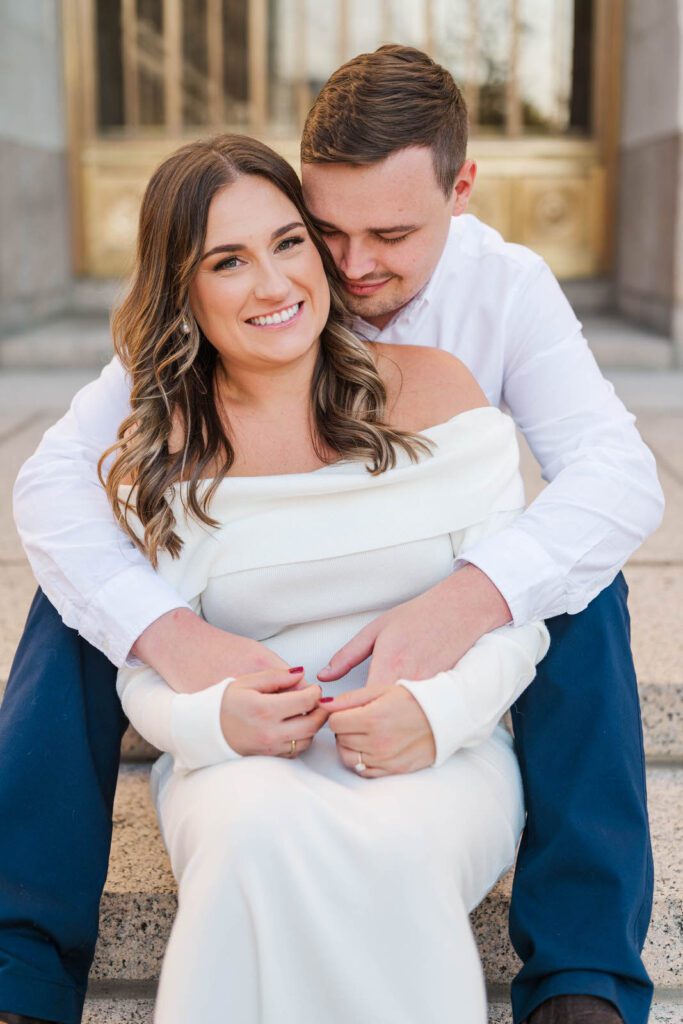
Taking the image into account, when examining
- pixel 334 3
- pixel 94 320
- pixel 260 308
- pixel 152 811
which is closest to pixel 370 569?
pixel 260 308

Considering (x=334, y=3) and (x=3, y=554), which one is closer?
(x=3, y=554)

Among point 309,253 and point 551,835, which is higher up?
point 309,253

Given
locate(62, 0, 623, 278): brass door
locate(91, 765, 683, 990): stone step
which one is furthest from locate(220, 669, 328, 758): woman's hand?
locate(62, 0, 623, 278): brass door

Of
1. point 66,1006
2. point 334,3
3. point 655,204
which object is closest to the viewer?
point 66,1006

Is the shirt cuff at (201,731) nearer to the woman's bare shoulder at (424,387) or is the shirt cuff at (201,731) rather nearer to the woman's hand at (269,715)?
the woman's hand at (269,715)

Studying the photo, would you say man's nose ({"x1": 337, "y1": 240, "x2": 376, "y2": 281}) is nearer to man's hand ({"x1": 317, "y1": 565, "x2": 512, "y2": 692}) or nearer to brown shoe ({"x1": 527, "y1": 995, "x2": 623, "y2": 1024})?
man's hand ({"x1": 317, "y1": 565, "x2": 512, "y2": 692})

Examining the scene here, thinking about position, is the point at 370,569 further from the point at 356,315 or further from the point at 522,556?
the point at 356,315

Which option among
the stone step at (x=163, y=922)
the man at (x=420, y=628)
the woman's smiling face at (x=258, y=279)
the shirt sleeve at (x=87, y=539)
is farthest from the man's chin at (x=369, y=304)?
the stone step at (x=163, y=922)

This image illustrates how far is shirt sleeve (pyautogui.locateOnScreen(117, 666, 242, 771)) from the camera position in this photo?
1.65 meters

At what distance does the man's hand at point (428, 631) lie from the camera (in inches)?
68.4

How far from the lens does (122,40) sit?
6.09 meters

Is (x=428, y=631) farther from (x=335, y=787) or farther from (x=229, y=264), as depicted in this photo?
(x=229, y=264)

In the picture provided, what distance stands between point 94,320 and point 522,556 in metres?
4.65

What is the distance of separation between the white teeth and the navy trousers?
1.91ft
